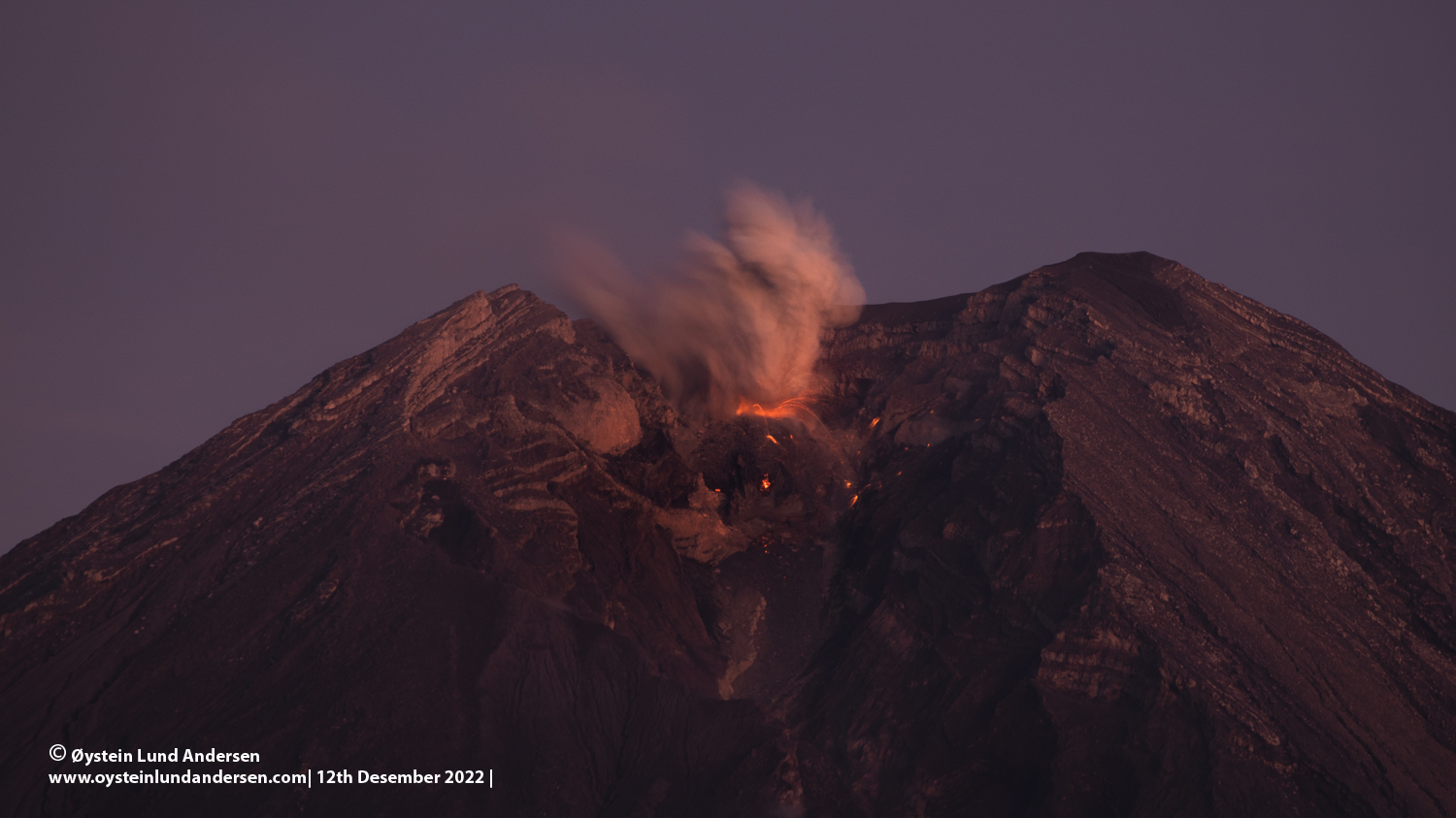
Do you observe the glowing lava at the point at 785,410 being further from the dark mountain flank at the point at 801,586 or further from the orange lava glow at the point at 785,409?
the dark mountain flank at the point at 801,586

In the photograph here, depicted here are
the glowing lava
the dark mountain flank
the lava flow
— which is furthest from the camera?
the glowing lava

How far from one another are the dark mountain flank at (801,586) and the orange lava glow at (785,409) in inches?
52.3

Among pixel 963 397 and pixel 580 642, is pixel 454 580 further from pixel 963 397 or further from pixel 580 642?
pixel 963 397

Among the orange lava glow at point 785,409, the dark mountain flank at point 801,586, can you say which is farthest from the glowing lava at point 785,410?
the dark mountain flank at point 801,586

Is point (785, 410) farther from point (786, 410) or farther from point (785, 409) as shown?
point (785, 409)

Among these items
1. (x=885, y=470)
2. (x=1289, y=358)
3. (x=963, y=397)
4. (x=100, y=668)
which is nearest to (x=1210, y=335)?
(x=1289, y=358)

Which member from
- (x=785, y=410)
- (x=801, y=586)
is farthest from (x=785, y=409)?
(x=801, y=586)

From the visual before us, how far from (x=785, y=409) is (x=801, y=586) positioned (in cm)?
1984

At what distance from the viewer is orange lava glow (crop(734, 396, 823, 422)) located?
101062 millimetres

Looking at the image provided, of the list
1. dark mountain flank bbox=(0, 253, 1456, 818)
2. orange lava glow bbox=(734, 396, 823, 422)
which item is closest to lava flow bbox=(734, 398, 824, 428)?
orange lava glow bbox=(734, 396, 823, 422)

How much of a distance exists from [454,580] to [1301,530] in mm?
53361

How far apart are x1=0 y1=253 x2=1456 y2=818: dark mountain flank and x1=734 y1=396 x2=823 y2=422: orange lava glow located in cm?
133

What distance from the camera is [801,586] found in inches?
3442

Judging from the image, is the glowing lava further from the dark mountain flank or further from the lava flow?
the dark mountain flank
